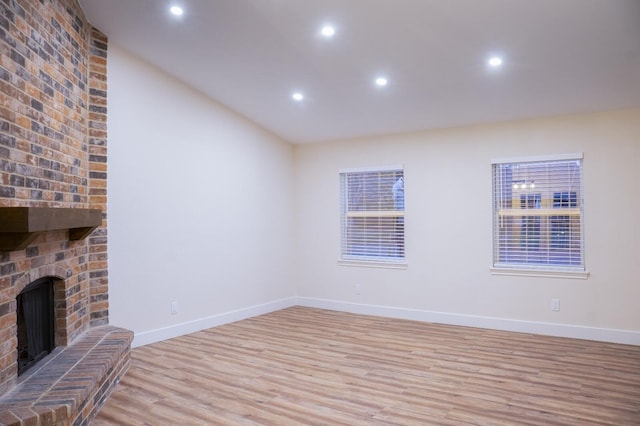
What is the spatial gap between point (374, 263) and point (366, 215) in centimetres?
69

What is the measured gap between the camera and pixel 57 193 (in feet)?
10.6

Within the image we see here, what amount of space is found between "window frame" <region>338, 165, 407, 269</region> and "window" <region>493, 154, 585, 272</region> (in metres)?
1.18

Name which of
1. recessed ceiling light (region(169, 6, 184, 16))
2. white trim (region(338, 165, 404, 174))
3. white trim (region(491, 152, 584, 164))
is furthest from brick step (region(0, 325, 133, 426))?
white trim (region(491, 152, 584, 164))

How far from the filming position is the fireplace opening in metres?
2.83

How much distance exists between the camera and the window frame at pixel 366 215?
5.83 metres

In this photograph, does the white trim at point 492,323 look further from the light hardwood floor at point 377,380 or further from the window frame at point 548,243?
the window frame at point 548,243

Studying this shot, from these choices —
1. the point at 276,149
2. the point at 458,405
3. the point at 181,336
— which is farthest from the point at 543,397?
the point at 276,149

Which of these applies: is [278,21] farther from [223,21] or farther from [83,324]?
[83,324]

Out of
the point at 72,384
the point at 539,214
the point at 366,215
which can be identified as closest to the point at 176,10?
the point at 72,384

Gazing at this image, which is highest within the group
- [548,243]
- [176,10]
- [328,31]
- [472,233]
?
[176,10]

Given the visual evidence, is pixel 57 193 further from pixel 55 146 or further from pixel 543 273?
pixel 543 273

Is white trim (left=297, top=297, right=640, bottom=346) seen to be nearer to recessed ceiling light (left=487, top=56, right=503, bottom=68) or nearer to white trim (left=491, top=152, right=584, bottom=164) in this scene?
white trim (left=491, top=152, right=584, bottom=164)

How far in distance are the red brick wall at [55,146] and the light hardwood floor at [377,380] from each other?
2.56ft

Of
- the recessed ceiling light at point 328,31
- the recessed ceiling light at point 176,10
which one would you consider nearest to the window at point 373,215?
the recessed ceiling light at point 328,31
